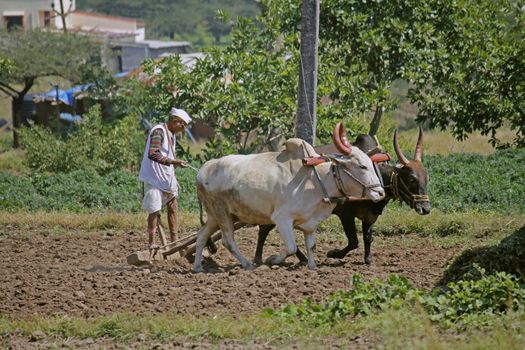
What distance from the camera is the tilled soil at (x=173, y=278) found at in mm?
8617

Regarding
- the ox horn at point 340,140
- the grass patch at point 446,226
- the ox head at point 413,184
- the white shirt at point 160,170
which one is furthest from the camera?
the grass patch at point 446,226

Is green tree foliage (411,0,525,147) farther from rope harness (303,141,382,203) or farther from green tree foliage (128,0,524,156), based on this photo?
rope harness (303,141,382,203)

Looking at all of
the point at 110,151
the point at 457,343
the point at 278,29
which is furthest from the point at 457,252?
the point at 110,151

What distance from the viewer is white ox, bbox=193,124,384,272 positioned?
9969mm

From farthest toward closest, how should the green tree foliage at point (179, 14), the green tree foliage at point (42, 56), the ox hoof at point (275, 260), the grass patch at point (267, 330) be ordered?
1. the green tree foliage at point (179, 14)
2. the green tree foliage at point (42, 56)
3. the ox hoof at point (275, 260)
4. the grass patch at point (267, 330)

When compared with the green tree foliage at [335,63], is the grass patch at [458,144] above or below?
below

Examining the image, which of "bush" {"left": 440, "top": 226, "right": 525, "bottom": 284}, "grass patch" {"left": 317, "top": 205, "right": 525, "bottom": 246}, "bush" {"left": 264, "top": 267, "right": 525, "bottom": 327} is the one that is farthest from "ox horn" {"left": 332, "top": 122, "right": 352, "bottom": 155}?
"grass patch" {"left": 317, "top": 205, "right": 525, "bottom": 246}

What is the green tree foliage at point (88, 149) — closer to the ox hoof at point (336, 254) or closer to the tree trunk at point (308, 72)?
the tree trunk at point (308, 72)

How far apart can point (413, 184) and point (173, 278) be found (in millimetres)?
2744

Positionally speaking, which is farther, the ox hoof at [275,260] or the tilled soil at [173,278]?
the ox hoof at [275,260]

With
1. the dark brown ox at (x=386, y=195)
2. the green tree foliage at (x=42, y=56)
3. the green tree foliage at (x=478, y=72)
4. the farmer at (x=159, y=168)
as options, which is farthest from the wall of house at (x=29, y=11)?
the dark brown ox at (x=386, y=195)

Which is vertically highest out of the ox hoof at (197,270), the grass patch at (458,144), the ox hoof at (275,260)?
the ox hoof at (275,260)

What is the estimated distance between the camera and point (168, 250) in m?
10.8

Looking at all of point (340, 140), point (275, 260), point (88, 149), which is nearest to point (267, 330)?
point (275, 260)
